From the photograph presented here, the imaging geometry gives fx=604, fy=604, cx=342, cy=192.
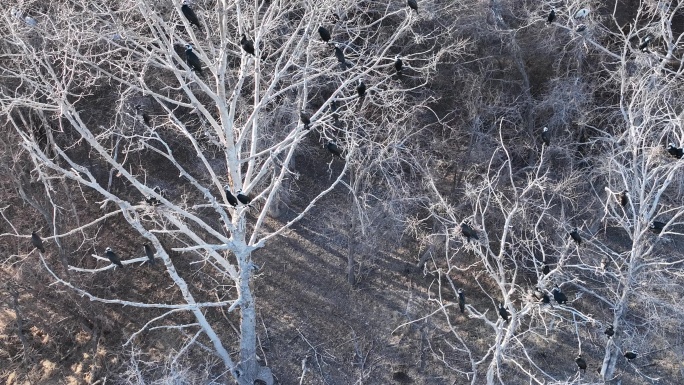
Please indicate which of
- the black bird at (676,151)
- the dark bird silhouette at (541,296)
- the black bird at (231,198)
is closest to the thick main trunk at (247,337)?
the black bird at (231,198)

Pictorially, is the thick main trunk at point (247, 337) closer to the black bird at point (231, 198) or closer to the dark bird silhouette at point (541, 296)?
the black bird at point (231, 198)

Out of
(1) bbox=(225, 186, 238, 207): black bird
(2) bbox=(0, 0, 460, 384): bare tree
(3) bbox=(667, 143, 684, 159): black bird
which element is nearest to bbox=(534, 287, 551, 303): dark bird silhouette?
(3) bbox=(667, 143, 684, 159): black bird

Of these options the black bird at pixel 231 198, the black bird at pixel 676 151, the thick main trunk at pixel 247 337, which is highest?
the black bird at pixel 231 198

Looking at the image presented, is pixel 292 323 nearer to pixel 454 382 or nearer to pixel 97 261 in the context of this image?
pixel 454 382

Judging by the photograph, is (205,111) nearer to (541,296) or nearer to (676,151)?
(541,296)

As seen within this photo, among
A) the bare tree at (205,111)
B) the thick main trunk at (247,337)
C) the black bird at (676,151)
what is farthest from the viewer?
the thick main trunk at (247,337)

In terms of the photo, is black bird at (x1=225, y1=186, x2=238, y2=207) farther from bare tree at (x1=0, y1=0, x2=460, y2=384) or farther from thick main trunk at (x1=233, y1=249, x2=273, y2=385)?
thick main trunk at (x1=233, y1=249, x2=273, y2=385)

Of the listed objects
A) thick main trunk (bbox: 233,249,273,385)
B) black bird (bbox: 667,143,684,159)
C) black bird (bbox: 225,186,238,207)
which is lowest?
thick main trunk (bbox: 233,249,273,385)

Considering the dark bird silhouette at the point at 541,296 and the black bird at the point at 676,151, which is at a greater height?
the black bird at the point at 676,151

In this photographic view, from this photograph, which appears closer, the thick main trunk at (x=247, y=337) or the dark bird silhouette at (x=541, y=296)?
the dark bird silhouette at (x=541, y=296)

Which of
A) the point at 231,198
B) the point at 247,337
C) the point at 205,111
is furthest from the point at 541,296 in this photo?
the point at 205,111
